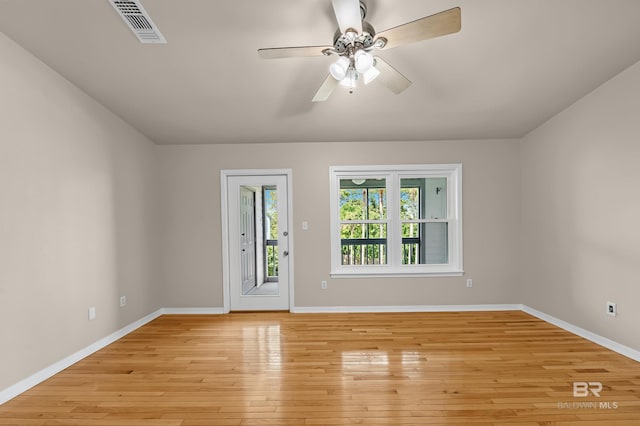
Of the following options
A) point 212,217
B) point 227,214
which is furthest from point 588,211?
point 212,217

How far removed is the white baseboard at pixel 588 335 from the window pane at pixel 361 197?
7.45 feet

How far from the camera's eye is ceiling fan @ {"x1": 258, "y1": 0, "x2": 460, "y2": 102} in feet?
6.17

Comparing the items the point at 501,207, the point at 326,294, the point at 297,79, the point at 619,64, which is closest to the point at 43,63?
the point at 297,79

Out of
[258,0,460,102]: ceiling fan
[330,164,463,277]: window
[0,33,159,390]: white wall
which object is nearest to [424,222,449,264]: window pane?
[330,164,463,277]: window

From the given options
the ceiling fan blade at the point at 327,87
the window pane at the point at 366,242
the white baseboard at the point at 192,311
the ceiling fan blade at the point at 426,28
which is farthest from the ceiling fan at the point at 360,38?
the white baseboard at the point at 192,311

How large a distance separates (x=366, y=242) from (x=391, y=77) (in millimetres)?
2719

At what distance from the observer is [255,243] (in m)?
4.91

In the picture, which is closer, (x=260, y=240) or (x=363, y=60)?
(x=363, y=60)

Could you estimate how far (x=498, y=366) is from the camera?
9.54 feet

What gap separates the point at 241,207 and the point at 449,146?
301 centimetres

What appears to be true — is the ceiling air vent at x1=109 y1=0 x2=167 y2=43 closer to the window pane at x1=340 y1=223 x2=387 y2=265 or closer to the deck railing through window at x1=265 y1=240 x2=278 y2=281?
the deck railing through window at x1=265 y1=240 x2=278 y2=281

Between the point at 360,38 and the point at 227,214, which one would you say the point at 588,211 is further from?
the point at 227,214

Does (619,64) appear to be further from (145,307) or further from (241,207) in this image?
(145,307)

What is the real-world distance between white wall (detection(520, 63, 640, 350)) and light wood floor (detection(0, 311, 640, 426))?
16.5 inches
